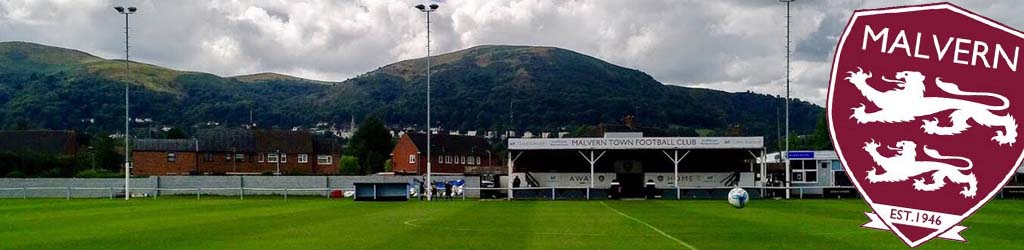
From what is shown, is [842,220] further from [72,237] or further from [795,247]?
[72,237]

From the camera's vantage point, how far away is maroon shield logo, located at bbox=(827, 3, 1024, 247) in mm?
5727

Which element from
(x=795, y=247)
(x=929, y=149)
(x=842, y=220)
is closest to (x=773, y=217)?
(x=842, y=220)

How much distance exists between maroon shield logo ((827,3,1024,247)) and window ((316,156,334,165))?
386 feet

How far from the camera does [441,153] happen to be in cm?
11875

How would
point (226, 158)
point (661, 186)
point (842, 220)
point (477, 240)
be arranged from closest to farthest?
point (477, 240)
point (842, 220)
point (661, 186)
point (226, 158)

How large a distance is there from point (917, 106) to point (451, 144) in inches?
4595

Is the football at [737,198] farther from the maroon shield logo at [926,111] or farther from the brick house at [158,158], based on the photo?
the brick house at [158,158]

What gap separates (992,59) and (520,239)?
54.1 ft

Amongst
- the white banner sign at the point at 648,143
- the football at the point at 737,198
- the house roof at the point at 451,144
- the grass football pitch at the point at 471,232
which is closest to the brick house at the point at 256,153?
the house roof at the point at 451,144

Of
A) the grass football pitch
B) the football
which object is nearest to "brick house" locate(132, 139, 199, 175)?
the grass football pitch

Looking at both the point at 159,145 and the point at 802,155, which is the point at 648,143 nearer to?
the point at 802,155

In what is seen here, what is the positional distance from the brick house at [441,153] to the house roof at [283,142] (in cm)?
1007

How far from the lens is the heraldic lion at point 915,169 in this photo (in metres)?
5.83

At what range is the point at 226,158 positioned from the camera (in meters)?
114
